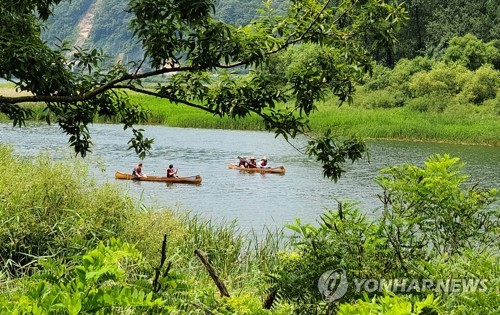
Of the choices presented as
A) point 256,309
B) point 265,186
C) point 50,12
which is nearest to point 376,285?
point 256,309

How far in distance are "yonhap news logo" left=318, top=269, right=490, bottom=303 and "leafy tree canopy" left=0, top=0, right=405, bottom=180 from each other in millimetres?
1715

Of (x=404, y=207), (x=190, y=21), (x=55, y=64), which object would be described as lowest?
(x=404, y=207)

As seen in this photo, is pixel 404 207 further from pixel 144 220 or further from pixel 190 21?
pixel 144 220

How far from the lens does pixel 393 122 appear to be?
3784 cm

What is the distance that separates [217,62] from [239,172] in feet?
67.6

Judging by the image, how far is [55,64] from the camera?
479cm

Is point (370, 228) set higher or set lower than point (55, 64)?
lower

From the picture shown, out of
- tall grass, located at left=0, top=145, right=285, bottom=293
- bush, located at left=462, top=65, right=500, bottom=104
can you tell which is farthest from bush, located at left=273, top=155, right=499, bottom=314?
bush, located at left=462, top=65, right=500, bottom=104

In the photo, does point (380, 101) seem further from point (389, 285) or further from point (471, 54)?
point (389, 285)

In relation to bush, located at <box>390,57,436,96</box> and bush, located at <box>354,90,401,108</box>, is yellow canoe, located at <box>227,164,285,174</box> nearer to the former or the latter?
bush, located at <box>354,90,401,108</box>

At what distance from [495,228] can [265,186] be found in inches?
754

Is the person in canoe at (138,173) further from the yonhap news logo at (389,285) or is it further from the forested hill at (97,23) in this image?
the forested hill at (97,23)

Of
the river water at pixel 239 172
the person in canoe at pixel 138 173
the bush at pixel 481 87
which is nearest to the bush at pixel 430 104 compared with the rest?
the bush at pixel 481 87

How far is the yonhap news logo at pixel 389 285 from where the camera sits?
2.83 meters
